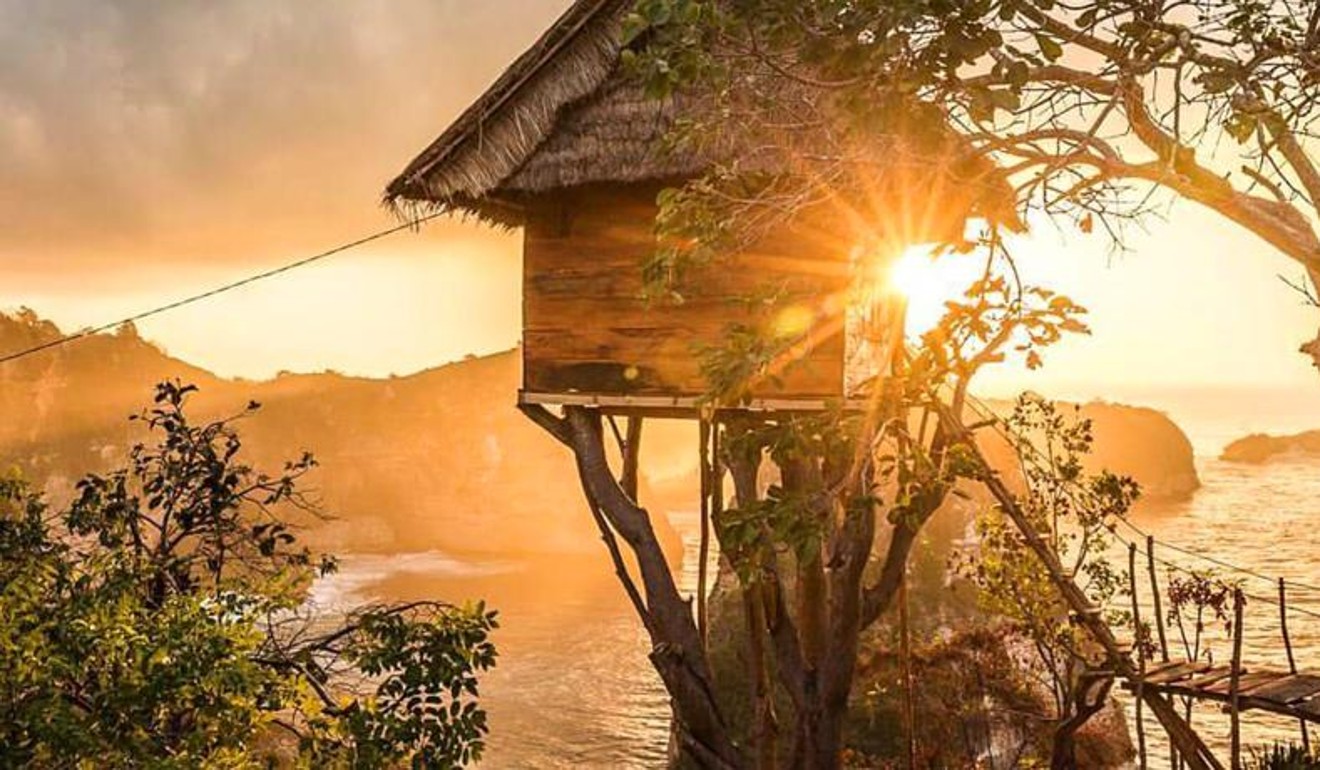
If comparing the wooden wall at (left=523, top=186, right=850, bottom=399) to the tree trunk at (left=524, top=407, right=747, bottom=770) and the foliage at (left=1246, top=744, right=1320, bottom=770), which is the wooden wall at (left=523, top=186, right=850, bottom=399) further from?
the foliage at (left=1246, top=744, right=1320, bottom=770)

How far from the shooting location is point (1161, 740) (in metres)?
25.0

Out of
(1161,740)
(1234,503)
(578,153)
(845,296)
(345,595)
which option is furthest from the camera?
(1234,503)

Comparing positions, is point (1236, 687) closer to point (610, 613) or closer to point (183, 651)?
point (183, 651)

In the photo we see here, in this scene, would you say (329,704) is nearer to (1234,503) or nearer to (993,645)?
(993,645)

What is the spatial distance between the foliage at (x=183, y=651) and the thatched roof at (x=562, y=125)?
3494 millimetres

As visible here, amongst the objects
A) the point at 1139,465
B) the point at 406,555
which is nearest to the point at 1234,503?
the point at 1139,465

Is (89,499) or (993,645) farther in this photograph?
(993,645)

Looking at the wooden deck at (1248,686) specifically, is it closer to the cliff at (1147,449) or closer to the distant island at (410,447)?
the distant island at (410,447)

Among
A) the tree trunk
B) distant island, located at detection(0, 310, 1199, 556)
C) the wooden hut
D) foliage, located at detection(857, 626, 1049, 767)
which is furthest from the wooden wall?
distant island, located at detection(0, 310, 1199, 556)

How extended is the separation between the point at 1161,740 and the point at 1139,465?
235 ft

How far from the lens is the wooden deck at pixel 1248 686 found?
7.70 metres

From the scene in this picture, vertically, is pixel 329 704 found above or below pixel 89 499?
below

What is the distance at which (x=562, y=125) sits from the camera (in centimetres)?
955

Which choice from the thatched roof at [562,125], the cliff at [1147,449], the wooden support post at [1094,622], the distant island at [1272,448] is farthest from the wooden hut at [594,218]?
the distant island at [1272,448]
